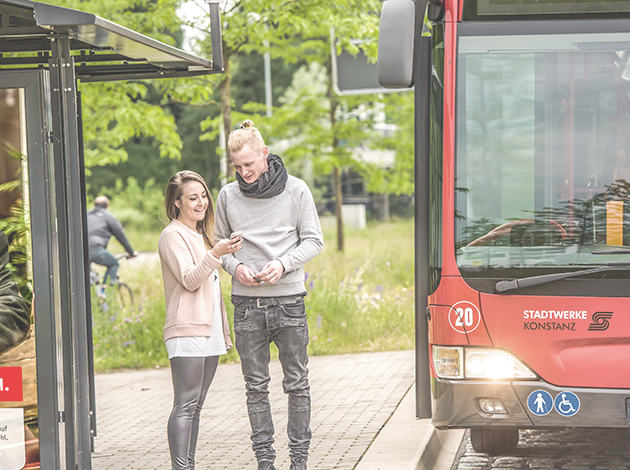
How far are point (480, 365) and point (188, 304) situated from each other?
4.86 ft

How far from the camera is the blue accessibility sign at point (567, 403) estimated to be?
400cm

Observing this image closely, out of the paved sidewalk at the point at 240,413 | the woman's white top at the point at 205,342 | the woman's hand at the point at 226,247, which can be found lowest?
the paved sidewalk at the point at 240,413

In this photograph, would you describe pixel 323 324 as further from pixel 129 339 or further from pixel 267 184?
pixel 267 184

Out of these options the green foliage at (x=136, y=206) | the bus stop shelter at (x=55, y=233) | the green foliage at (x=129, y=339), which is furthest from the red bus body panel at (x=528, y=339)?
the green foliage at (x=136, y=206)

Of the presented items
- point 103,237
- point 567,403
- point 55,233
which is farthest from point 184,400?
point 103,237

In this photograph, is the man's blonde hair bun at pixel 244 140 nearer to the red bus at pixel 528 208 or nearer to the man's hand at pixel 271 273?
the man's hand at pixel 271 273

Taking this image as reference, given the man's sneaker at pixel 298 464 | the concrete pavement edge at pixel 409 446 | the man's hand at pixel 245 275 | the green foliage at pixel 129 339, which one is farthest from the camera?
the green foliage at pixel 129 339

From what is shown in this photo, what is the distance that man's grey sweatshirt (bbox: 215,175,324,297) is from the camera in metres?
4.32

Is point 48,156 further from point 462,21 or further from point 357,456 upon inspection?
point 357,456

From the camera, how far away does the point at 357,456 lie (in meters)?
5.02

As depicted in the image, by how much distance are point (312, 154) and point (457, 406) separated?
450 inches

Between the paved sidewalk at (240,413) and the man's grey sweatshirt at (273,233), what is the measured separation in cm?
121

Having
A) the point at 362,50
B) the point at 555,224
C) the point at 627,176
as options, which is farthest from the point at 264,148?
the point at 362,50

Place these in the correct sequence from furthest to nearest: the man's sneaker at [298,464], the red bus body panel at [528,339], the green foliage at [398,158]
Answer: the green foliage at [398,158] → the man's sneaker at [298,464] → the red bus body panel at [528,339]
